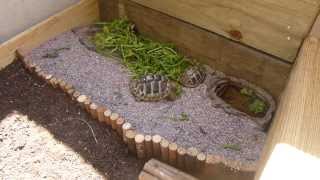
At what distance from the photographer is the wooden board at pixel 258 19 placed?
2.14 metres

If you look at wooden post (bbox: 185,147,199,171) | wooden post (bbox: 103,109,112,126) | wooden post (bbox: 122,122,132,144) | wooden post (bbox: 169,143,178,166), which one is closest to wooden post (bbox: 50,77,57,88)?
wooden post (bbox: 103,109,112,126)

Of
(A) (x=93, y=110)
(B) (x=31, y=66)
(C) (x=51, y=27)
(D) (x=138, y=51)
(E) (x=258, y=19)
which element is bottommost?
(A) (x=93, y=110)

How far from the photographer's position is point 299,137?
1.10m

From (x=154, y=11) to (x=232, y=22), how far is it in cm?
73

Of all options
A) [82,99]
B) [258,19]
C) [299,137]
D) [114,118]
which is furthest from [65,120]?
[299,137]

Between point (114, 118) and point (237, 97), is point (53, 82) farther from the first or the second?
point (237, 97)

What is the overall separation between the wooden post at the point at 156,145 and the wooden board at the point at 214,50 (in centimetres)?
84

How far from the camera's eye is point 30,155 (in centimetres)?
240

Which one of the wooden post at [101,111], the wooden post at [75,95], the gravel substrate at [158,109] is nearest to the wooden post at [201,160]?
the gravel substrate at [158,109]

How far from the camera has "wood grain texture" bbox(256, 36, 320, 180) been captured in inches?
37.6

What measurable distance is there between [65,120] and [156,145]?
29.4 inches

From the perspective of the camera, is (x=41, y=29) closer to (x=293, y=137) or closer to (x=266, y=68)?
(x=266, y=68)

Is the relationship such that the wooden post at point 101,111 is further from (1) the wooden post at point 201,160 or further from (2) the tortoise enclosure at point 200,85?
(1) the wooden post at point 201,160

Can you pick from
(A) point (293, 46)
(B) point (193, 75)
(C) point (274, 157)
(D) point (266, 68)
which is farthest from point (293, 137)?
(B) point (193, 75)
